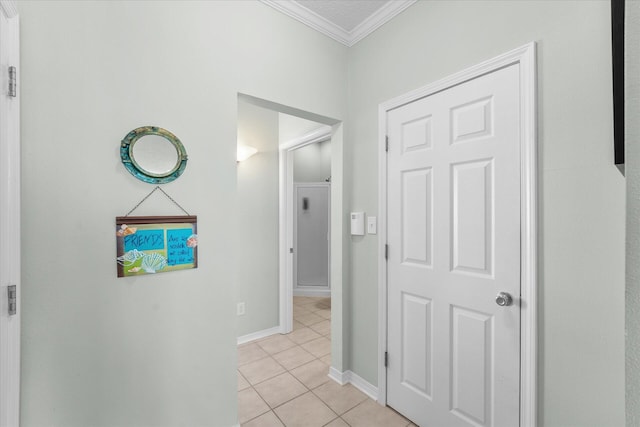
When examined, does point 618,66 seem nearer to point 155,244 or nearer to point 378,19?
point 378,19

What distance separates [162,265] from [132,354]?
0.42 metres

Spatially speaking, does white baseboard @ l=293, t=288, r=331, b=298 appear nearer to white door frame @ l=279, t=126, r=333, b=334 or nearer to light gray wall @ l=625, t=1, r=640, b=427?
white door frame @ l=279, t=126, r=333, b=334

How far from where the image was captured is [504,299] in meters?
1.32

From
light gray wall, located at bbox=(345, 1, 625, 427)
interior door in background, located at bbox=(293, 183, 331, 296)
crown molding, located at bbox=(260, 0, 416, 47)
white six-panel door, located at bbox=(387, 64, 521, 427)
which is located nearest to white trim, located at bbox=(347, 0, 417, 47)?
crown molding, located at bbox=(260, 0, 416, 47)

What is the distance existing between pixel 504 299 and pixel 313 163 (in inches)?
165

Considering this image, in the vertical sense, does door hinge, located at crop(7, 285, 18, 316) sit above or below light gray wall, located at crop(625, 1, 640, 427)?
below

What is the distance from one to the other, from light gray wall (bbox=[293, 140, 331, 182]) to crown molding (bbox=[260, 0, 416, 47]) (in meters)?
→ 2.88

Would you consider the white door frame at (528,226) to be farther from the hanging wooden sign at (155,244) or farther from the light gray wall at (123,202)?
the hanging wooden sign at (155,244)

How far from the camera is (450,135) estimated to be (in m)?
1.55

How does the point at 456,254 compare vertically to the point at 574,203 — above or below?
below

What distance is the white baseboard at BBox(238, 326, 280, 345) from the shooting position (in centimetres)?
284

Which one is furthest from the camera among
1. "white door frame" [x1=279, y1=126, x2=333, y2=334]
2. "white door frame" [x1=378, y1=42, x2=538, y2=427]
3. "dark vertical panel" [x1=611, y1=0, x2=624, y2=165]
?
"white door frame" [x1=279, y1=126, x2=333, y2=334]

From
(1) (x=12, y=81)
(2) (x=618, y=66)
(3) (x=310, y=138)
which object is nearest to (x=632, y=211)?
(2) (x=618, y=66)

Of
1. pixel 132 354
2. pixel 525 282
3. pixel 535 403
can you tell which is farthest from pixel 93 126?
pixel 535 403
